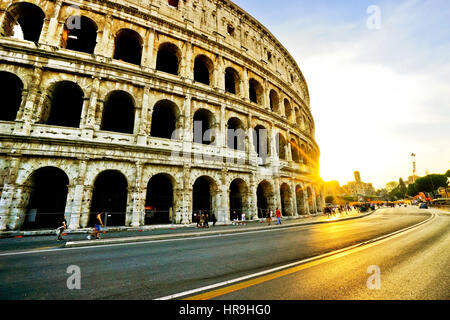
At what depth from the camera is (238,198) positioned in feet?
56.4

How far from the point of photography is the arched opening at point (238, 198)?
1658 cm

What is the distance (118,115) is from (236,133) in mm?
10719

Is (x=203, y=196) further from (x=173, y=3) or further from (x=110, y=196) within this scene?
(x=173, y=3)

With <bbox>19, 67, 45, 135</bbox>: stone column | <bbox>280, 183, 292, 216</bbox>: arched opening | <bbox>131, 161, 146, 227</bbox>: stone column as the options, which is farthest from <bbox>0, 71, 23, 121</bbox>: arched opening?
<bbox>280, 183, 292, 216</bbox>: arched opening

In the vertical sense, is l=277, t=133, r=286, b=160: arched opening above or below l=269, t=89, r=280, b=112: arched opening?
below

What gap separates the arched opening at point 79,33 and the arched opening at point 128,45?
171cm

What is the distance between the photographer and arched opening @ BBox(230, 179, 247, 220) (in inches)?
653

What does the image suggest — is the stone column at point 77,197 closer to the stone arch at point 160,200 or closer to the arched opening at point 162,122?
the stone arch at point 160,200

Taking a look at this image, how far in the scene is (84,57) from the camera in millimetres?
12258

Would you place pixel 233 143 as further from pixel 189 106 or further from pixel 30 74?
pixel 30 74

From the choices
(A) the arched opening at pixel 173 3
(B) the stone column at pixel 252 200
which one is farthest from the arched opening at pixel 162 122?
(A) the arched opening at pixel 173 3

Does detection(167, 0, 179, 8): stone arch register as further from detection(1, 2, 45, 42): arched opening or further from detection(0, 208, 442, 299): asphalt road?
detection(0, 208, 442, 299): asphalt road

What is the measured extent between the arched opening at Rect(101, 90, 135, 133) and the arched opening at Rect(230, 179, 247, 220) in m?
10.8
